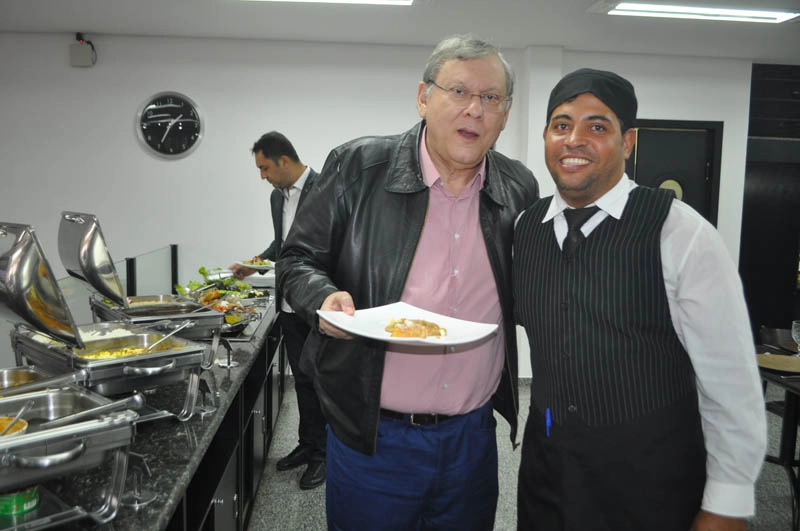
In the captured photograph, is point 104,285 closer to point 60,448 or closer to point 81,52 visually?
point 60,448

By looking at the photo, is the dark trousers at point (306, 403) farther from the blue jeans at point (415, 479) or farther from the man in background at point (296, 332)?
the blue jeans at point (415, 479)

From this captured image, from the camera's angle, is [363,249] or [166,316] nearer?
[363,249]

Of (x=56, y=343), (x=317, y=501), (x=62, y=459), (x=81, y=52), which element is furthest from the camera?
(x=81, y=52)

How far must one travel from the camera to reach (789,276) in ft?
17.1

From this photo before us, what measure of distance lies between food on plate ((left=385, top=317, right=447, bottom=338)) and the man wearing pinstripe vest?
29 cm

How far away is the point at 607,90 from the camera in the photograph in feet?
4.27

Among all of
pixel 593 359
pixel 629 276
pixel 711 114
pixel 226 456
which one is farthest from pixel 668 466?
pixel 711 114

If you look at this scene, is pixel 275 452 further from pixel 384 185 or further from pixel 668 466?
pixel 668 466

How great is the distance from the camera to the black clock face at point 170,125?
468 cm

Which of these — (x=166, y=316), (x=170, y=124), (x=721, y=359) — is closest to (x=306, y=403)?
(x=166, y=316)

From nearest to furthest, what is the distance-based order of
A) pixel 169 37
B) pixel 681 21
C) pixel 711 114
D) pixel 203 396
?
1. pixel 203 396
2. pixel 681 21
3. pixel 169 37
4. pixel 711 114

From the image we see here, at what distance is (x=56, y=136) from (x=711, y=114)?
549cm

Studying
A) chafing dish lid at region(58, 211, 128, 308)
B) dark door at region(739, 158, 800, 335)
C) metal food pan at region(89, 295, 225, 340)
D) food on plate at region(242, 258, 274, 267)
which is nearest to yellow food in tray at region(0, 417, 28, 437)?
chafing dish lid at region(58, 211, 128, 308)

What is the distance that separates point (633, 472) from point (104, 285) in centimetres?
167
